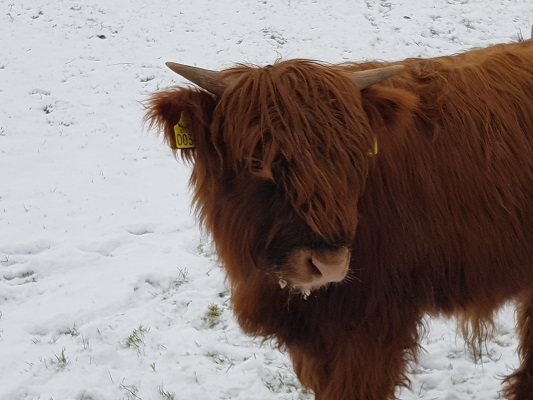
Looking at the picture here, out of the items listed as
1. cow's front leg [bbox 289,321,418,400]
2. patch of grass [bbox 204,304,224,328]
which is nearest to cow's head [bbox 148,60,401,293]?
cow's front leg [bbox 289,321,418,400]

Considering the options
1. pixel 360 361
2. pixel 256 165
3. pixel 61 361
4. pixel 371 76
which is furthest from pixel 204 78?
pixel 61 361

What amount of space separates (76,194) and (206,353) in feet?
10.5

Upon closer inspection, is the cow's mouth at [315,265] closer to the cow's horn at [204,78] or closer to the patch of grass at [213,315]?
the cow's horn at [204,78]

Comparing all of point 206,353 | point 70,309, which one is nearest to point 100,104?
point 70,309

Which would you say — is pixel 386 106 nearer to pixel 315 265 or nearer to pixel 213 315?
pixel 315 265

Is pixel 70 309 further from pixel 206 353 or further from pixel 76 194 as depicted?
pixel 76 194

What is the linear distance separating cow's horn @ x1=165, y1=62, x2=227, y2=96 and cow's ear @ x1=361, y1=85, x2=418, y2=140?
0.58m

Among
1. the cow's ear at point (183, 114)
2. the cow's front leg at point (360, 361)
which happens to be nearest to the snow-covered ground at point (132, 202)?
the cow's ear at point (183, 114)

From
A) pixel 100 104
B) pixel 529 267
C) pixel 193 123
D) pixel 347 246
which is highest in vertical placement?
pixel 193 123

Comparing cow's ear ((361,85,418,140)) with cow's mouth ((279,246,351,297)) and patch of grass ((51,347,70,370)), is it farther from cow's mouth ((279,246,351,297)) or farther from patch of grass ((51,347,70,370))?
patch of grass ((51,347,70,370))

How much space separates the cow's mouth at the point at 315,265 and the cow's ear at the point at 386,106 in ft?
1.96

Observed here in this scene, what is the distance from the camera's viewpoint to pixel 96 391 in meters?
3.71

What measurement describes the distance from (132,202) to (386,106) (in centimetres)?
442

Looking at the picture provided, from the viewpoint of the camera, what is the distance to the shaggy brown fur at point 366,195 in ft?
7.35
